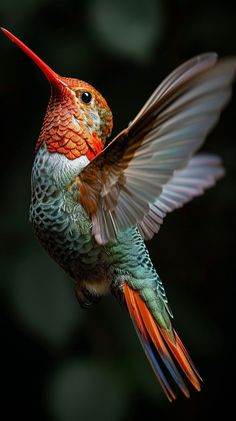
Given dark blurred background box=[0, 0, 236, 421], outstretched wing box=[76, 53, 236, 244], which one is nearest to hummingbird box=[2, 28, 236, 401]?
Answer: outstretched wing box=[76, 53, 236, 244]

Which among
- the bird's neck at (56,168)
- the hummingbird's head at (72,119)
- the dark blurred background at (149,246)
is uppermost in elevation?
the hummingbird's head at (72,119)

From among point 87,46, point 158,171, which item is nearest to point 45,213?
point 158,171

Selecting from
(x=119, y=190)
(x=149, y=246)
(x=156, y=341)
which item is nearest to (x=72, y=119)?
(x=119, y=190)

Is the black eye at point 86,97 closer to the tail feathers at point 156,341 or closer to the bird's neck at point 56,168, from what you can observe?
the bird's neck at point 56,168

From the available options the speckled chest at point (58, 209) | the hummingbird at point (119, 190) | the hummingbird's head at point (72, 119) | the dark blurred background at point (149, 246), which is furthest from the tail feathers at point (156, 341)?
the dark blurred background at point (149, 246)

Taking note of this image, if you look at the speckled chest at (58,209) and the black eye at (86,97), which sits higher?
the black eye at (86,97)

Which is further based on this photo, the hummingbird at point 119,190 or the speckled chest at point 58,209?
the speckled chest at point 58,209
